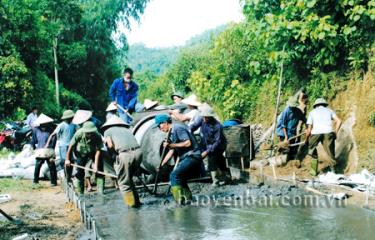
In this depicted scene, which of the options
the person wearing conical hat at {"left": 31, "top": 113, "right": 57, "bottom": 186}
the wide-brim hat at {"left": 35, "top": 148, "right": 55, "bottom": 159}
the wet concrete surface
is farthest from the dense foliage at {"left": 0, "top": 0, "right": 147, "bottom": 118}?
the wet concrete surface

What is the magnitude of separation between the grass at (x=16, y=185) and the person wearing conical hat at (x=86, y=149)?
181 cm

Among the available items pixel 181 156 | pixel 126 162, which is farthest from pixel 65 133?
pixel 181 156

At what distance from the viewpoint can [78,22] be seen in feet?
110

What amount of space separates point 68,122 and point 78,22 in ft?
75.9

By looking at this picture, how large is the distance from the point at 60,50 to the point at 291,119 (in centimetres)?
2326

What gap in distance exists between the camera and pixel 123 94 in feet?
41.3

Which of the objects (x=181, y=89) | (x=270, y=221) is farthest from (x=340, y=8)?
(x=181, y=89)

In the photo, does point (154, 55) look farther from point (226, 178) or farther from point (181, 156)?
point (181, 156)

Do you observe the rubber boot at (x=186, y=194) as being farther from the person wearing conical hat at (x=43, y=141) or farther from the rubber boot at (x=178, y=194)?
the person wearing conical hat at (x=43, y=141)

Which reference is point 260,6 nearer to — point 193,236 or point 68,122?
point 68,122

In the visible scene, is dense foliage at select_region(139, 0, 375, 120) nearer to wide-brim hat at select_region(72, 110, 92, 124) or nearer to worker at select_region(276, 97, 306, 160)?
worker at select_region(276, 97, 306, 160)

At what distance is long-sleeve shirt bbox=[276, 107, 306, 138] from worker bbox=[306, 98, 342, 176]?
0.93 m

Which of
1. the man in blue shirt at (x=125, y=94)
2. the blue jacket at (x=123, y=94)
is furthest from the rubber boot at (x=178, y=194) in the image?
the blue jacket at (x=123, y=94)

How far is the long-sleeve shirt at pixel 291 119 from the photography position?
453 inches
